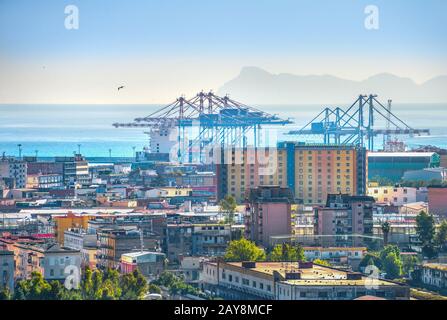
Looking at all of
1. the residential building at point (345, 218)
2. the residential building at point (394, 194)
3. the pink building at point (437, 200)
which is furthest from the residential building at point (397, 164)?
the residential building at point (345, 218)

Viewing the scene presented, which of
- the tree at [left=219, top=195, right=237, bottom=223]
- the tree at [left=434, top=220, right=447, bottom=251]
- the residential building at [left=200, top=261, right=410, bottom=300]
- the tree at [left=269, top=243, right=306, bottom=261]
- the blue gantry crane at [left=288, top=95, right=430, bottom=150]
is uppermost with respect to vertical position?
the blue gantry crane at [left=288, top=95, right=430, bottom=150]

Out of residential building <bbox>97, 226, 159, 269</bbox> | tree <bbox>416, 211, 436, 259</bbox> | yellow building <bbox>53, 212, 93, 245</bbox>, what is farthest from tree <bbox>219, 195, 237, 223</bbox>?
residential building <bbox>97, 226, 159, 269</bbox>

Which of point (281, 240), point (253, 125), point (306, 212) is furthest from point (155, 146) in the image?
point (281, 240)

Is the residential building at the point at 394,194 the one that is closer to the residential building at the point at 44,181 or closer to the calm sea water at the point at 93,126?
the residential building at the point at 44,181

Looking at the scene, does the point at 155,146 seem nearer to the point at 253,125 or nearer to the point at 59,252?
the point at 253,125

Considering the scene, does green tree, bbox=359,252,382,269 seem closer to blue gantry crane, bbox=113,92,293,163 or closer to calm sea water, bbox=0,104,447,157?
blue gantry crane, bbox=113,92,293,163

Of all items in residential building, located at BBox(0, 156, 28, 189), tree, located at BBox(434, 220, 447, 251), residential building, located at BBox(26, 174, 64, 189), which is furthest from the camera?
residential building, located at BBox(26, 174, 64, 189)
